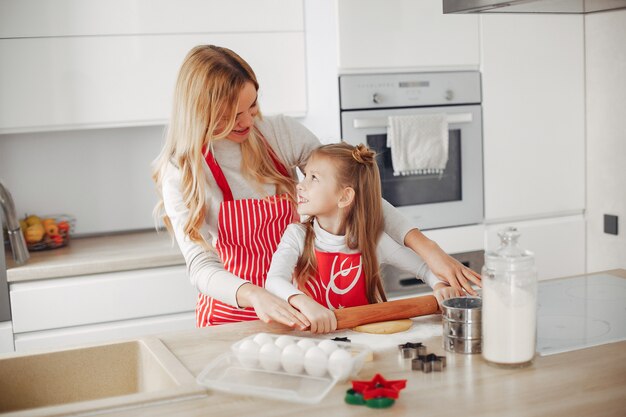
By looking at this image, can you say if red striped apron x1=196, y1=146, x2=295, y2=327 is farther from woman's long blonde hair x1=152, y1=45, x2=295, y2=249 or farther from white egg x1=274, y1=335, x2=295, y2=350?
white egg x1=274, y1=335, x2=295, y2=350

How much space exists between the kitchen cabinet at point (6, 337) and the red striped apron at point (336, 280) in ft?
4.03

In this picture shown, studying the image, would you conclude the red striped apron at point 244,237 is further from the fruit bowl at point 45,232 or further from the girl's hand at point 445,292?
the fruit bowl at point 45,232

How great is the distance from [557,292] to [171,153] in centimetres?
99

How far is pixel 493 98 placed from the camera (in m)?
3.16

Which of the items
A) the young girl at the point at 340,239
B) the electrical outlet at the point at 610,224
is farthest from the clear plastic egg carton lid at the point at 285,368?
the electrical outlet at the point at 610,224

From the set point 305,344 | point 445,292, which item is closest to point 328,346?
point 305,344

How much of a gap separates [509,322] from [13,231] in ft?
6.21

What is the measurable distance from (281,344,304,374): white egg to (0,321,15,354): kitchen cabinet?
1.59 meters

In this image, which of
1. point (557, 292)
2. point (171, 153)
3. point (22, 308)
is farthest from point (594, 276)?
point (22, 308)

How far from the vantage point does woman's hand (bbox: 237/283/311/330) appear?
5.18ft

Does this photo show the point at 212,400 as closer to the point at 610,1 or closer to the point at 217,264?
the point at 217,264

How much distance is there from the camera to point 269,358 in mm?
1341

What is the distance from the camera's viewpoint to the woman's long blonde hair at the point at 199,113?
1878 millimetres

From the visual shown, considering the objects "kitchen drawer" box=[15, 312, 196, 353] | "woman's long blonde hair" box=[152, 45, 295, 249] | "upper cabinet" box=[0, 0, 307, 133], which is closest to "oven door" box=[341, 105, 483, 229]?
"upper cabinet" box=[0, 0, 307, 133]
